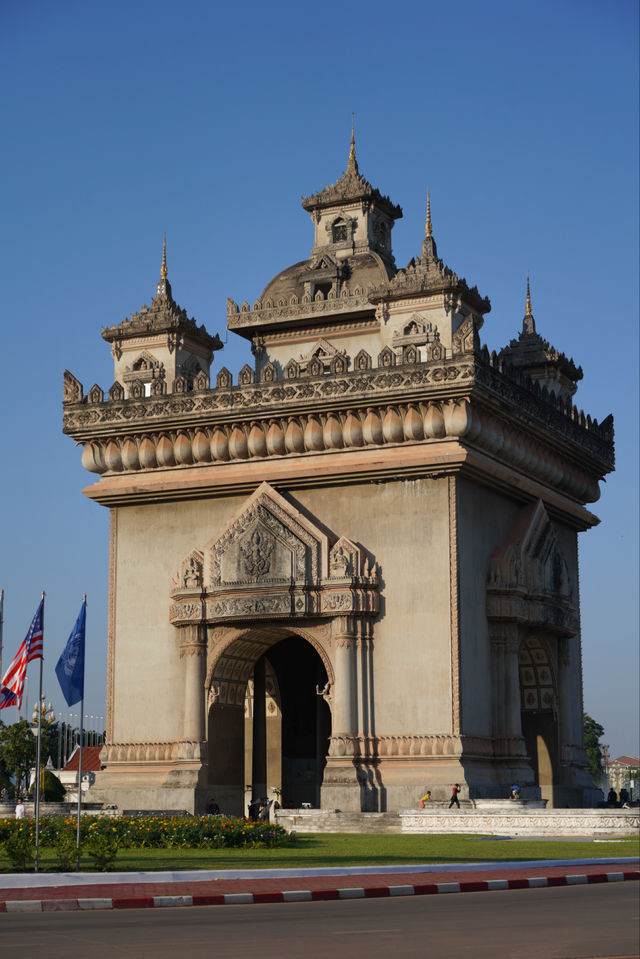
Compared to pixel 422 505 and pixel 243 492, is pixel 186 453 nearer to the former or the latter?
pixel 243 492

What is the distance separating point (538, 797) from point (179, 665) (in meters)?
9.39

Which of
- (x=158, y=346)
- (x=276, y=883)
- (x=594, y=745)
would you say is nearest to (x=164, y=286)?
(x=158, y=346)

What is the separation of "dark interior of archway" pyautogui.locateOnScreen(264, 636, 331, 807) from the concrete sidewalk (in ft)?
62.6

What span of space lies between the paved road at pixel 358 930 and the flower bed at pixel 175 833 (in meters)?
9.65

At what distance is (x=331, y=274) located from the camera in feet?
136

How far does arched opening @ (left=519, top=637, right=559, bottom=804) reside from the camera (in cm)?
3928

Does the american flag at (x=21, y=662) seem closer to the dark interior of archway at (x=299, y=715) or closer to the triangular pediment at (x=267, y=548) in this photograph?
the triangular pediment at (x=267, y=548)

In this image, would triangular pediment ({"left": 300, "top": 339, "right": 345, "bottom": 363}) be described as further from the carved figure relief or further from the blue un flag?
the blue un flag

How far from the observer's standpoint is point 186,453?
3788 centimetres

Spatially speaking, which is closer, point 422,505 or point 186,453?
point 422,505

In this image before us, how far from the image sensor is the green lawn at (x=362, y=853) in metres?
22.4

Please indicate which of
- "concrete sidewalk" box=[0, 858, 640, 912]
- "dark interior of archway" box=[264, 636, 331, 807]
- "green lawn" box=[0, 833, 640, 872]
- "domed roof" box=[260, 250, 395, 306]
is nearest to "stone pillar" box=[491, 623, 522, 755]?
"dark interior of archway" box=[264, 636, 331, 807]

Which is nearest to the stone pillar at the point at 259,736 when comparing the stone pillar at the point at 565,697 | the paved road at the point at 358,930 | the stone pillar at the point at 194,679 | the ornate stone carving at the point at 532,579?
the stone pillar at the point at 194,679

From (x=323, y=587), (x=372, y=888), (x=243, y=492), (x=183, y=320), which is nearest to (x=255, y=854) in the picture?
(x=372, y=888)
